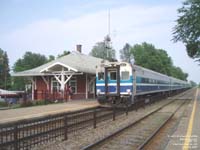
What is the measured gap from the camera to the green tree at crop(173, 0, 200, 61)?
32.3 meters

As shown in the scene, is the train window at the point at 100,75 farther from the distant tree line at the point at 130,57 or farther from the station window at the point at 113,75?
the distant tree line at the point at 130,57

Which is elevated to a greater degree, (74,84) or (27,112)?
(74,84)

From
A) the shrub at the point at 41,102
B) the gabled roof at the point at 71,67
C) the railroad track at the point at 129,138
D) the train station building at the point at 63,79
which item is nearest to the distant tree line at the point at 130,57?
the gabled roof at the point at 71,67

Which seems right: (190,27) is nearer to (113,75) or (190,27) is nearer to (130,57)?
(113,75)

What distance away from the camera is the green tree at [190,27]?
32.3 metres

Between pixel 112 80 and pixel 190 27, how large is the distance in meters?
14.4

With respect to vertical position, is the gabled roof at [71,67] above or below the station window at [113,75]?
above

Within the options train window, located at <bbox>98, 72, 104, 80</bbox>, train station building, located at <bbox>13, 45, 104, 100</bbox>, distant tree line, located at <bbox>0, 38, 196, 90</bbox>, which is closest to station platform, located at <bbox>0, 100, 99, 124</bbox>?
train window, located at <bbox>98, 72, 104, 80</bbox>

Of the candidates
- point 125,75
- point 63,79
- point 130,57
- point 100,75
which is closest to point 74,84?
point 63,79

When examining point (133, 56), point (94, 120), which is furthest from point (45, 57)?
point (94, 120)

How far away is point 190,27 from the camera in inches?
1303

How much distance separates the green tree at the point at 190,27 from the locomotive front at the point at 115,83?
516 inches

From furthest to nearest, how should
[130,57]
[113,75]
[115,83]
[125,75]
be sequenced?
[130,57], [113,75], [115,83], [125,75]

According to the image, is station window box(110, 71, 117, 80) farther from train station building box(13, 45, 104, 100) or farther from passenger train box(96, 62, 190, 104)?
train station building box(13, 45, 104, 100)
